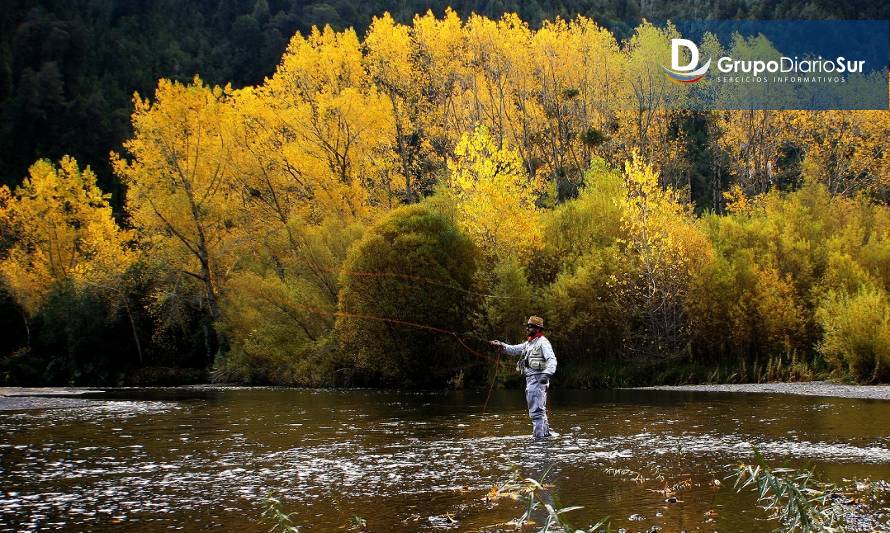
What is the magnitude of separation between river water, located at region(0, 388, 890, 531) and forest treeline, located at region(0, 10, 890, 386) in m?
8.58

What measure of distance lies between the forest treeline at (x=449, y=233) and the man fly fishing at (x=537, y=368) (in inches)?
569

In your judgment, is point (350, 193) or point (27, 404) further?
point (350, 193)

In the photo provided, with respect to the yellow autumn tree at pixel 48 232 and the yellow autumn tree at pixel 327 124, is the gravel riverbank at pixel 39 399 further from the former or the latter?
the yellow autumn tree at pixel 48 232

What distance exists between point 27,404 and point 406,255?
595 inches

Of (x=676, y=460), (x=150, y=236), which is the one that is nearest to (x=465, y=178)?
(x=150, y=236)

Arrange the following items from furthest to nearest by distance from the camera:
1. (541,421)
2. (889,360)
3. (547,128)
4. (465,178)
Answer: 1. (547,128)
2. (465,178)
3. (889,360)
4. (541,421)

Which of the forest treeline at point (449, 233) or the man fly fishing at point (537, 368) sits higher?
the forest treeline at point (449, 233)

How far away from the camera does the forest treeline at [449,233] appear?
37688 millimetres

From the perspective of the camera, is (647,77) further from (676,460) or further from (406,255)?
(676,460)

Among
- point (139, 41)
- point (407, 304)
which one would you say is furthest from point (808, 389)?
point (139, 41)

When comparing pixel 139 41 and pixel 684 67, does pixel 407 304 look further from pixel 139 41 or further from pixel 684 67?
pixel 139 41

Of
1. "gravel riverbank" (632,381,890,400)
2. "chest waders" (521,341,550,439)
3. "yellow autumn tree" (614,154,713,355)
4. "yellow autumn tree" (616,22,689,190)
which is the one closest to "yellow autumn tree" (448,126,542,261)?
"yellow autumn tree" (614,154,713,355)

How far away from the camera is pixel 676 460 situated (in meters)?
16.3

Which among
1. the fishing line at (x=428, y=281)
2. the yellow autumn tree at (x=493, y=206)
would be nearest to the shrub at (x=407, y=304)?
the fishing line at (x=428, y=281)
